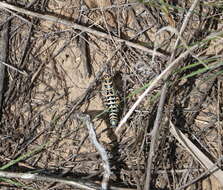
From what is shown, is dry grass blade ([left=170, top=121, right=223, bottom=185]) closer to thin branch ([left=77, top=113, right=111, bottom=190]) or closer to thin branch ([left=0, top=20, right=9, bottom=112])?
thin branch ([left=77, top=113, right=111, bottom=190])

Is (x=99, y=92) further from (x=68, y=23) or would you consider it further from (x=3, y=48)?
(x=3, y=48)

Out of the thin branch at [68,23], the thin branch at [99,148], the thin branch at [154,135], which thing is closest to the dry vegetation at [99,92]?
the thin branch at [68,23]

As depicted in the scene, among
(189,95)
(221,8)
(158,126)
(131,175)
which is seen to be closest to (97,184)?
(131,175)

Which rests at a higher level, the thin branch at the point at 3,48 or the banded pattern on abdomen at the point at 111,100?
the thin branch at the point at 3,48

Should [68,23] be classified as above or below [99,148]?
above

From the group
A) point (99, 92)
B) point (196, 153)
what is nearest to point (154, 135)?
point (196, 153)

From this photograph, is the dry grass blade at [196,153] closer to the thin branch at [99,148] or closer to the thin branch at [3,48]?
the thin branch at [99,148]
